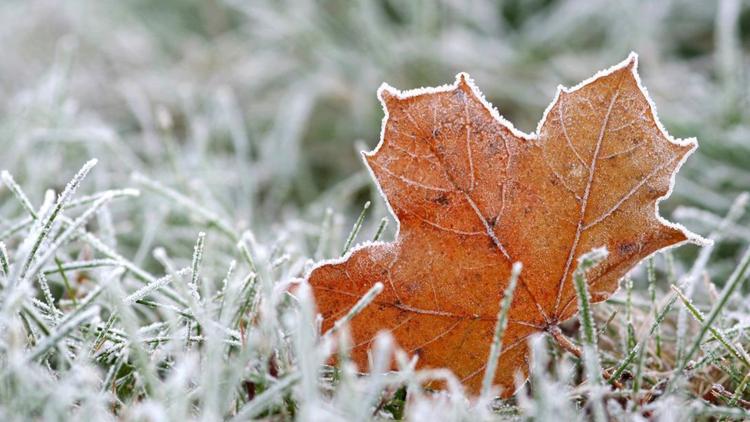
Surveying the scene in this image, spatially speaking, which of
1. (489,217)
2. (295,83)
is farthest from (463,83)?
(295,83)

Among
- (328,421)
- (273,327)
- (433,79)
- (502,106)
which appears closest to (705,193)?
(502,106)

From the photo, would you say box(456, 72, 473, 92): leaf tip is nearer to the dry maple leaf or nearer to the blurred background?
the dry maple leaf

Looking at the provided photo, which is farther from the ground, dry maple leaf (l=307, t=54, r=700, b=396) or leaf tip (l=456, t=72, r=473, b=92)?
leaf tip (l=456, t=72, r=473, b=92)

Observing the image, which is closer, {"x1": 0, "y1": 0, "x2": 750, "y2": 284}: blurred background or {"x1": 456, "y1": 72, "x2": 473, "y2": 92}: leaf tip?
{"x1": 456, "y1": 72, "x2": 473, "y2": 92}: leaf tip

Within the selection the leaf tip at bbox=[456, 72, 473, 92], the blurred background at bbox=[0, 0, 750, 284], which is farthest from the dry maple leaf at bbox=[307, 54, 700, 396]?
the blurred background at bbox=[0, 0, 750, 284]

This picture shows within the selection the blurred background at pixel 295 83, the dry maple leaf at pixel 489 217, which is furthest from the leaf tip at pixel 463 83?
the blurred background at pixel 295 83

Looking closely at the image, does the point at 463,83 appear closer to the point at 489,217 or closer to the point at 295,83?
the point at 489,217
